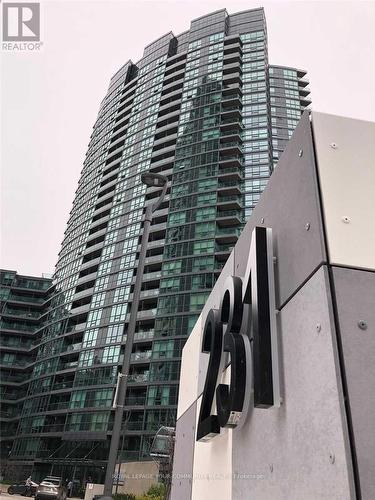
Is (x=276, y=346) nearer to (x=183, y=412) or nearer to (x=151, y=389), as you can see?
(x=183, y=412)

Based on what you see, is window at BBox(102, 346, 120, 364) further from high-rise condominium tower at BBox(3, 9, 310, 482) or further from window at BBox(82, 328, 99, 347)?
window at BBox(82, 328, 99, 347)

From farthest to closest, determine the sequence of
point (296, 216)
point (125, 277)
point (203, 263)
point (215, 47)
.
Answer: point (215, 47), point (125, 277), point (203, 263), point (296, 216)

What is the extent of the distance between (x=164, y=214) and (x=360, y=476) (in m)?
59.9

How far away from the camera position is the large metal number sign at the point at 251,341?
10.2ft

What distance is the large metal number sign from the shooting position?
312 centimetres

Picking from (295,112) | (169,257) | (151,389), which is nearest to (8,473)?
(151,389)

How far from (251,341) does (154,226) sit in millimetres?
58125

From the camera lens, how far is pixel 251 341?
371 centimetres

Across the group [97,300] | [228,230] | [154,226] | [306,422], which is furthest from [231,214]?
[306,422]

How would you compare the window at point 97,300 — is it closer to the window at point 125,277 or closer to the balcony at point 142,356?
the window at point 125,277

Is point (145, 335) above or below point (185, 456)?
above

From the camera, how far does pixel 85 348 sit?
2256 inches

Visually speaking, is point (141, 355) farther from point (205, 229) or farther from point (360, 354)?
point (360, 354)

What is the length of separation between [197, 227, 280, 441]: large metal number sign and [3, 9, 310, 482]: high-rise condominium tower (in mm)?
44625
